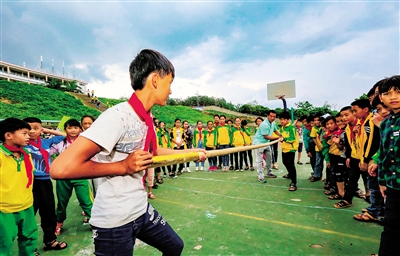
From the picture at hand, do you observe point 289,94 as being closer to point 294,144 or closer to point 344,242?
point 294,144

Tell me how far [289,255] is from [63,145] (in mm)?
3289

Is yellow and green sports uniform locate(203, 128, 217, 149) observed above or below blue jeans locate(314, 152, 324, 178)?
above

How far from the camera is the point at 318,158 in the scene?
5438 millimetres

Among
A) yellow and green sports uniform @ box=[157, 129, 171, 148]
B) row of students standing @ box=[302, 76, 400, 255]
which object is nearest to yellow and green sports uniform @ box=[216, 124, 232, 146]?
yellow and green sports uniform @ box=[157, 129, 171, 148]

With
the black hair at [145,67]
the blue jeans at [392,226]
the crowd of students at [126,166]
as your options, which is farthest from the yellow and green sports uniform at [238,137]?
the black hair at [145,67]

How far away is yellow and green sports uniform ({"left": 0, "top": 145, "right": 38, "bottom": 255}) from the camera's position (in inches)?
79.0

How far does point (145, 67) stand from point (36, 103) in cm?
2952

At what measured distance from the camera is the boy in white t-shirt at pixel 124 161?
3.36ft

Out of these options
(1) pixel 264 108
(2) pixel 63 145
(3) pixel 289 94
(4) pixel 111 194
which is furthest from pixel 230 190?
(1) pixel 264 108

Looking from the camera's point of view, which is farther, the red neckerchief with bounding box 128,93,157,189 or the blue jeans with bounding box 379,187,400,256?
the blue jeans with bounding box 379,187,400,256

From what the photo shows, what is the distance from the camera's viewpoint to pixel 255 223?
3248mm

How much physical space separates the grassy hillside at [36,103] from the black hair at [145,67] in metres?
23.6

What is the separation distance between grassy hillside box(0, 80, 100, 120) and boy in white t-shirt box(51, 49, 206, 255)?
23.6 meters

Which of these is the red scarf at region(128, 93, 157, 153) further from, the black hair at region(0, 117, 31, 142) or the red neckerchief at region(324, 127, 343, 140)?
the red neckerchief at region(324, 127, 343, 140)
